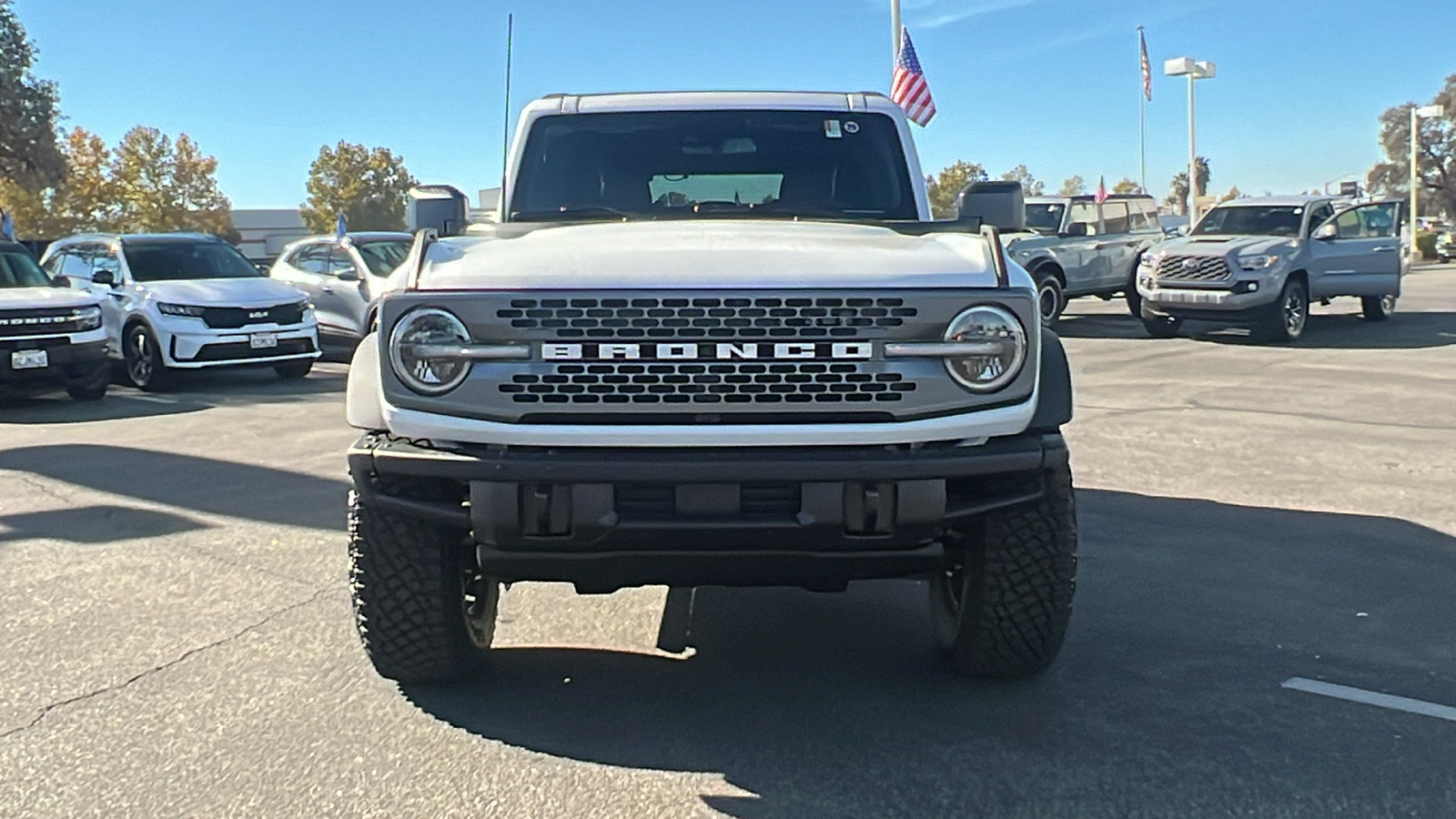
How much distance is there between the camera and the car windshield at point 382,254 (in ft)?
50.8

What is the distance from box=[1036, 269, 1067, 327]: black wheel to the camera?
60.1 ft

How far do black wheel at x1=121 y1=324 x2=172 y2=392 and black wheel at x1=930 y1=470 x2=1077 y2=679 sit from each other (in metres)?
11.0

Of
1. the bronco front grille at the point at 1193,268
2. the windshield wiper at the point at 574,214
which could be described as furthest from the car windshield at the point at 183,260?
the bronco front grille at the point at 1193,268

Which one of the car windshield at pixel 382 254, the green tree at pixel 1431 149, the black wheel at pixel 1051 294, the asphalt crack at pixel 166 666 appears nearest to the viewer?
the asphalt crack at pixel 166 666

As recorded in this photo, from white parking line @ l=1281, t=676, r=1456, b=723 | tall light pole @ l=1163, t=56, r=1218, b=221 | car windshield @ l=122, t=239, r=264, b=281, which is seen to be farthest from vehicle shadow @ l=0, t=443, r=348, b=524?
tall light pole @ l=1163, t=56, r=1218, b=221

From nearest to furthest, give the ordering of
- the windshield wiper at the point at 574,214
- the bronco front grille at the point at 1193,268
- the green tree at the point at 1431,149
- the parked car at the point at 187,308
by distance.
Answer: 1. the windshield wiper at the point at 574,214
2. the parked car at the point at 187,308
3. the bronco front grille at the point at 1193,268
4. the green tree at the point at 1431,149

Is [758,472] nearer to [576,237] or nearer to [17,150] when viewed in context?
[576,237]

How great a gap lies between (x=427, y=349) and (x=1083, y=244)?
17030 millimetres

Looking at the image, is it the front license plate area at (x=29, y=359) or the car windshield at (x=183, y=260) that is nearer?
the front license plate area at (x=29, y=359)

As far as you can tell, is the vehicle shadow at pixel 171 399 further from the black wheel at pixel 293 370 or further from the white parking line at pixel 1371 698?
the white parking line at pixel 1371 698

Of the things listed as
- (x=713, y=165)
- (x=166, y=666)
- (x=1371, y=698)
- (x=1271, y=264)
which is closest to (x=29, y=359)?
(x=166, y=666)

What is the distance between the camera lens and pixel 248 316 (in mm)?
12961

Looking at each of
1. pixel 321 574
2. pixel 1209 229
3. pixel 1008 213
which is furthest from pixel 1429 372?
pixel 321 574

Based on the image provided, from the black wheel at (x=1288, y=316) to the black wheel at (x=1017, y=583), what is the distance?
13038 mm
